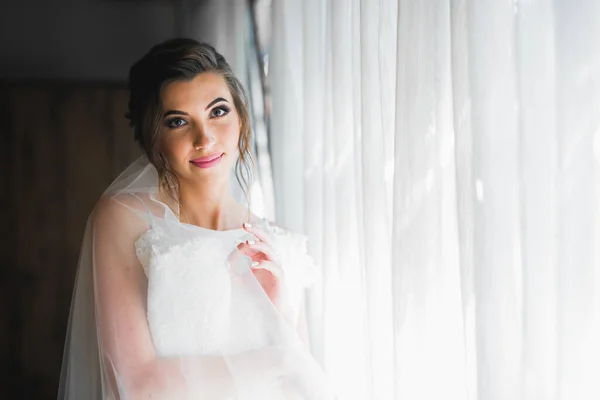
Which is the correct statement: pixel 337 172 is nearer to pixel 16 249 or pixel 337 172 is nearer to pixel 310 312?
pixel 310 312

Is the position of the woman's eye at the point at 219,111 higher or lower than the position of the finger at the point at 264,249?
higher

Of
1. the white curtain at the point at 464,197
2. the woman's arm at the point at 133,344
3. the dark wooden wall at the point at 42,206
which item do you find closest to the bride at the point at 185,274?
the woman's arm at the point at 133,344

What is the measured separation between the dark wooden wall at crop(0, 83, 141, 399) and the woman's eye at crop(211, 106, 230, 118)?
4.69 ft

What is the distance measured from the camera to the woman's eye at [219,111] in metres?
1.40

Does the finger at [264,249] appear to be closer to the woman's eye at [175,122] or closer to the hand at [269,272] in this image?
the hand at [269,272]

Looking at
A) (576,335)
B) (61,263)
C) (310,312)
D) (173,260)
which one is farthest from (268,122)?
(576,335)

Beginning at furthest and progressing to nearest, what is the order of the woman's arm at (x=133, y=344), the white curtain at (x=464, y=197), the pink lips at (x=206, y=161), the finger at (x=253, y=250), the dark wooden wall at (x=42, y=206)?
the dark wooden wall at (x=42, y=206) < the pink lips at (x=206, y=161) < the finger at (x=253, y=250) < the woman's arm at (x=133, y=344) < the white curtain at (x=464, y=197)

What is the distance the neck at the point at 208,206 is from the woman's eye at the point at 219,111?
16 centimetres

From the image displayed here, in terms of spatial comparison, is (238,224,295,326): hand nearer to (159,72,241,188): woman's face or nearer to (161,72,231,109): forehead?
(159,72,241,188): woman's face

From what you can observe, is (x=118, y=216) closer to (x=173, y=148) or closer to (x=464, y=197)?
(x=173, y=148)

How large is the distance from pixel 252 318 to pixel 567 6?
84cm

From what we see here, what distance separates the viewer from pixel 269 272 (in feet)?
4.44

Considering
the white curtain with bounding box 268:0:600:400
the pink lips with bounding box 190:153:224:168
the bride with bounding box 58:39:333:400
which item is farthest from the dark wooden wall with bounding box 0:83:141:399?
the white curtain with bounding box 268:0:600:400

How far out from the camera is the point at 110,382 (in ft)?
3.98
